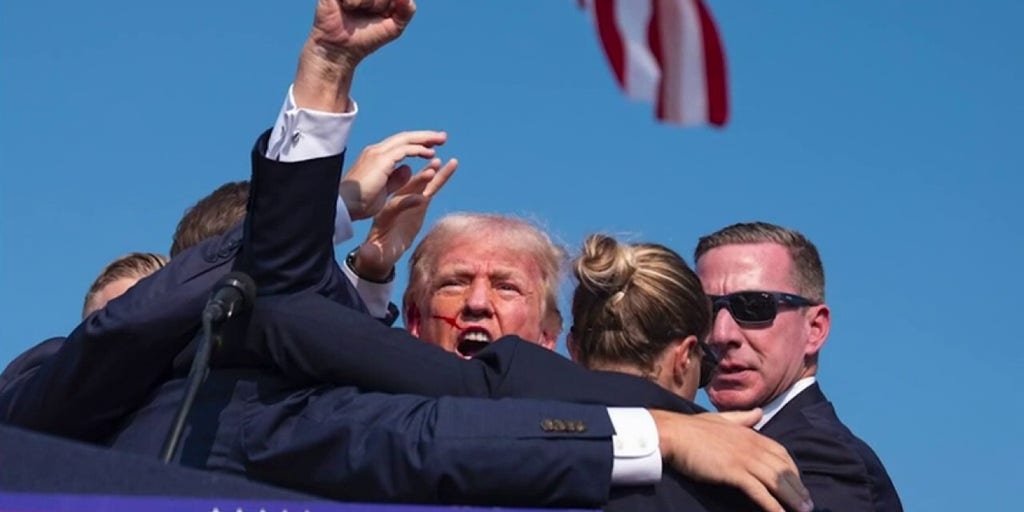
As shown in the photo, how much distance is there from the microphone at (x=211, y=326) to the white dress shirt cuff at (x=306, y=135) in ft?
0.96

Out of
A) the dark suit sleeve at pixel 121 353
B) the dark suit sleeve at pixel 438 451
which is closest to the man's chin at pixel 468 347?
the dark suit sleeve at pixel 121 353

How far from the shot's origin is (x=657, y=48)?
3.05 metres

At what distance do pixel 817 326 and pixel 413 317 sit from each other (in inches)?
70.3

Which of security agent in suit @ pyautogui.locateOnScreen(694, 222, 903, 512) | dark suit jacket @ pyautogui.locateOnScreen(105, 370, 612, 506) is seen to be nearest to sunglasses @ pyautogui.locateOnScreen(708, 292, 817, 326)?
security agent in suit @ pyautogui.locateOnScreen(694, 222, 903, 512)

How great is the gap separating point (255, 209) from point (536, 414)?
0.75m

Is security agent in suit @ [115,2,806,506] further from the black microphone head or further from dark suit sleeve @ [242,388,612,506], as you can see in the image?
the black microphone head

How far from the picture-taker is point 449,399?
343cm

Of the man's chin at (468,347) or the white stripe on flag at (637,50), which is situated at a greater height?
the white stripe on flag at (637,50)

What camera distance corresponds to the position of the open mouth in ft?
16.2

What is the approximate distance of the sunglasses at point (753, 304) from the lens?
6109 millimetres

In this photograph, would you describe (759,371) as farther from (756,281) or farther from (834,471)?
(834,471)

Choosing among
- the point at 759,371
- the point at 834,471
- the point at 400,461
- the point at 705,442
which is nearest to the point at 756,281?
the point at 759,371

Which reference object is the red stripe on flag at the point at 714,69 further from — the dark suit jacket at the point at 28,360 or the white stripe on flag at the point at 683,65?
the dark suit jacket at the point at 28,360

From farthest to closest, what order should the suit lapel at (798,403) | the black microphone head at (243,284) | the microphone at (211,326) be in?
the suit lapel at (798,403), the black microphone head at (243,284), the microphone at (211,326)
